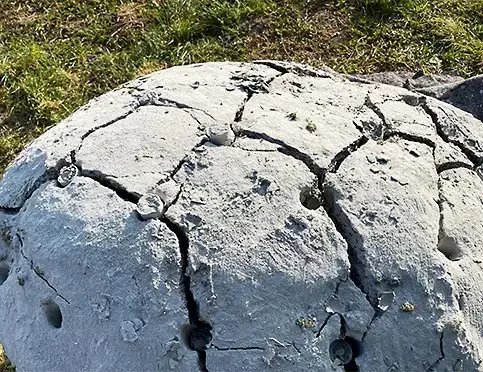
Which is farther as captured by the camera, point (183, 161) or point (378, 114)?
point (378, 114)

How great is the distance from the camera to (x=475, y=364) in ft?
6.33

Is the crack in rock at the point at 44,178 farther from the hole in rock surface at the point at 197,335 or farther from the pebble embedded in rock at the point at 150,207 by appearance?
the hole in rock surface at the point at 197,335

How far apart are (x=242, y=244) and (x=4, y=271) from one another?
30.9 inches

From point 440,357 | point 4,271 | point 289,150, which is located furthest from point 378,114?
point 4,271

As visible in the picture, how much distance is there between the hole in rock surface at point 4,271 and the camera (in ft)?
6.95

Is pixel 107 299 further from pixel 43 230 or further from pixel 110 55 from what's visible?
pixel 110 55

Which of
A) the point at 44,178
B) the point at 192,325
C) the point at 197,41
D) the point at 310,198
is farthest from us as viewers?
A: the point at 197,41

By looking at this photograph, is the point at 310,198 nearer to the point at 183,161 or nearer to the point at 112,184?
the point at 183,161

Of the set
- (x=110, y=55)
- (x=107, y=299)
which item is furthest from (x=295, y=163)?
(x=110, y=55)

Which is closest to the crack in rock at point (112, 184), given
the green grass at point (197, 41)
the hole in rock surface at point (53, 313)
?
the hole in rock surface at point (53, 313)

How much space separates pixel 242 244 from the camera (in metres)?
1.82

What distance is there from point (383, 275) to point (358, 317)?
0.43 ft


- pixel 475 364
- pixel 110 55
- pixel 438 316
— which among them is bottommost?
pixel 110 55

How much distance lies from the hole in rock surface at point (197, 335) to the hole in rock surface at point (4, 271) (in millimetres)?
640
